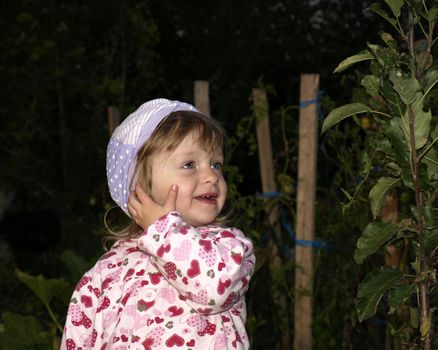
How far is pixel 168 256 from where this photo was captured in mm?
2230

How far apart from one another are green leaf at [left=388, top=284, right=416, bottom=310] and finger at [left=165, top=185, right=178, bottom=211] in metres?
0.61

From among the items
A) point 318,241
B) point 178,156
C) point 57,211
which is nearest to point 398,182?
point 178,156

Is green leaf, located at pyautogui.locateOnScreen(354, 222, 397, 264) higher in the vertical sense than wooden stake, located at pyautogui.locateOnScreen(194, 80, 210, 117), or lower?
lower

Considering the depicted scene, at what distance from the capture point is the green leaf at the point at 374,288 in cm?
203

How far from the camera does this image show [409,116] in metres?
1.94

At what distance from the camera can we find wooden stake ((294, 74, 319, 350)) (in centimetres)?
367

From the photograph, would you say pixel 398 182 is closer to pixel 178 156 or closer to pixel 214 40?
pixel 178 156

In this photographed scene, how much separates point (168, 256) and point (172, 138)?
0.34 m

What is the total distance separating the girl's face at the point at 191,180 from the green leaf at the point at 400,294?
541 mm

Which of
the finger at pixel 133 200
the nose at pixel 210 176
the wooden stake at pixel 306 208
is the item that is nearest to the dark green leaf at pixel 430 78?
the nose at pixel 210 176

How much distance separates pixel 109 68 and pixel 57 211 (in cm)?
136

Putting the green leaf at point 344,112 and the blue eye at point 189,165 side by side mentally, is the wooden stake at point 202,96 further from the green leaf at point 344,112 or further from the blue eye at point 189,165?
the green leaf at point 344,112

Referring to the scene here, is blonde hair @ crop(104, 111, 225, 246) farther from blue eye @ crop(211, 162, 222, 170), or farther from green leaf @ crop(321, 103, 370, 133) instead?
green leaf @ crop(321, 103, 370, 133)

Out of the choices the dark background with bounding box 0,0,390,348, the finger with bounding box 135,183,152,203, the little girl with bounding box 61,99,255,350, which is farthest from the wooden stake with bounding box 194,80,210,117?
the dark background with bounding box 0,0,390,348
